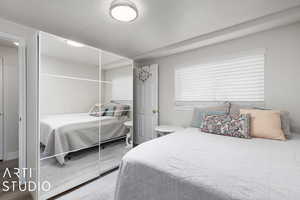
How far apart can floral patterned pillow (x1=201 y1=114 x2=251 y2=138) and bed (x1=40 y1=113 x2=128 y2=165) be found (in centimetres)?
174

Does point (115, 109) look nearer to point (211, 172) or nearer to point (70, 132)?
point (70, 132)

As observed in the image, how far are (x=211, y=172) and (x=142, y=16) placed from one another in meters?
1.89

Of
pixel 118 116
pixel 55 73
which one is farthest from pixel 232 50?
pixel 55 73

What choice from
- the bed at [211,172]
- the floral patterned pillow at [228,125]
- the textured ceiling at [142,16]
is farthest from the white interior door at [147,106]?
the bed at [211,172]

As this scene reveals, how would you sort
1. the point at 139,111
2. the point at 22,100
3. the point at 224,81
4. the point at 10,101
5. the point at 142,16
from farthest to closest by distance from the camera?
the point at 139,111 < the point at 10,101 < the point at 224,81 < the point at 22,100 < the point at 142,16

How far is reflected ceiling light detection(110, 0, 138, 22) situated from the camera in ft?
4.79

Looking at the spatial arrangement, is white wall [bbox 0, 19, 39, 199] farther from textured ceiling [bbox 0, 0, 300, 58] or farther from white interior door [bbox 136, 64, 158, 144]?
white interior door [bbox 136, 64, 158, 144]

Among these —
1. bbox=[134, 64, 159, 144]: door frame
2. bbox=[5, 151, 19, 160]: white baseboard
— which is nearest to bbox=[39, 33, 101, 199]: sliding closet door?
bbox=[134, 64, 159, 144]: door frame

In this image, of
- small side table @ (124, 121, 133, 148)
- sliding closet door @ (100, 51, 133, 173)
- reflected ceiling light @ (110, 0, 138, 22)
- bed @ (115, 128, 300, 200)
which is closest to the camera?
bed @ (115, 128, 300, 200)

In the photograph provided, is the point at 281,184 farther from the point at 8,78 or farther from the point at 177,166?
the point at 8,78

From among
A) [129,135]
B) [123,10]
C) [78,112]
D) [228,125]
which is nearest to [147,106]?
[129,135]

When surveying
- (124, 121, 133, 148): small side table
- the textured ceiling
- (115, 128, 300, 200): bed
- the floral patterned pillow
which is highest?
the textured ceiling

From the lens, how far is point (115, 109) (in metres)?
2.66

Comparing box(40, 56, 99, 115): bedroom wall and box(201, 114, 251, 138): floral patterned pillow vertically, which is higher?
box(40, 56, 99, 115): bedroom wall
